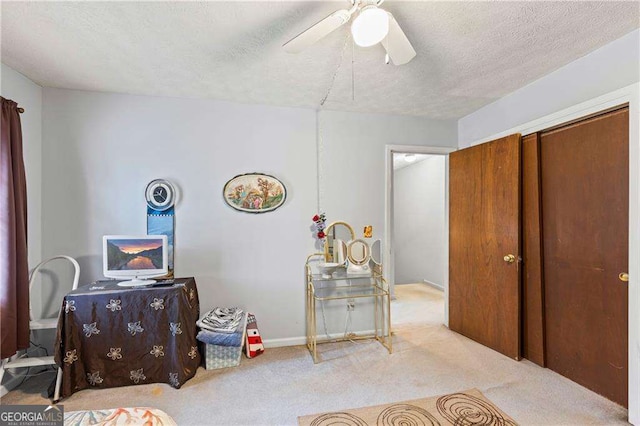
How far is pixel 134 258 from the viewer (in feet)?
7.97

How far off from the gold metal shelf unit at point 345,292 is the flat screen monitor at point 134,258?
4.34 feet

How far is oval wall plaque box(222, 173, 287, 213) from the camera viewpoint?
296 cm

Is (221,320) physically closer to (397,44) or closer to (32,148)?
(32,148)

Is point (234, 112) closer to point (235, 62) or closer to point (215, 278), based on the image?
point (235, 62)

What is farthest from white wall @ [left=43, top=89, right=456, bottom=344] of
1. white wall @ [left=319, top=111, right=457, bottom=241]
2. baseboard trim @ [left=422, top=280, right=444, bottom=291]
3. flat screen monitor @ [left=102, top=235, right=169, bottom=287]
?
baseboard trim @ [left=422, top=280, right=444, bottom=291]

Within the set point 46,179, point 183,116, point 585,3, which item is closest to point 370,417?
point 585,3

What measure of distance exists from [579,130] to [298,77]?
2164 millimetres

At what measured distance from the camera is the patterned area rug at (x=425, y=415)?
189cm

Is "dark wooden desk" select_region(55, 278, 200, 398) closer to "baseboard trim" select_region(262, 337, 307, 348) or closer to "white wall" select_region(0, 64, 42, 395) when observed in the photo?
"white wall" select_region(0, 64, 42, 395)

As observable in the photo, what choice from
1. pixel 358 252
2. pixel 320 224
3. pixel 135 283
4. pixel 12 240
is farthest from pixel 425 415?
pixel 12 240

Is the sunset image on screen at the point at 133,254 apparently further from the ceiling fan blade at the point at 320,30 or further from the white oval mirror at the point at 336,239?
the ceiling fan blade at the point at 320,30

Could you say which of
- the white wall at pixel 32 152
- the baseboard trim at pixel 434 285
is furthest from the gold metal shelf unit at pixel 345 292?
the baseboard trim at pixel 434 285

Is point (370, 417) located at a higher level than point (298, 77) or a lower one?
lower

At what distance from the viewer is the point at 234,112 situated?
117 inches
